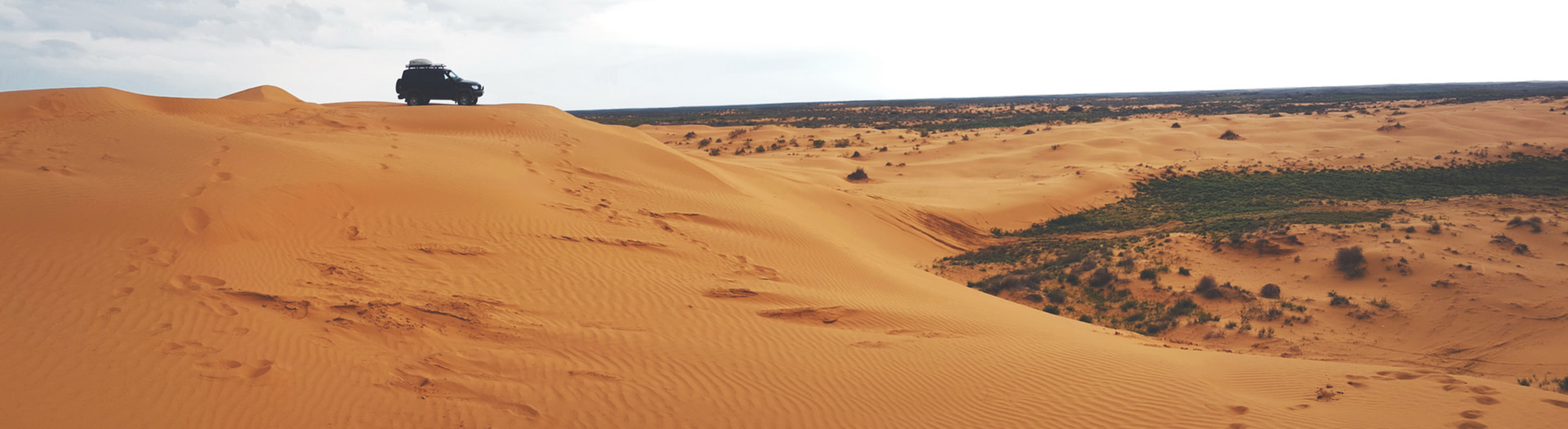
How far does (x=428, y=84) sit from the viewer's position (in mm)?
23984

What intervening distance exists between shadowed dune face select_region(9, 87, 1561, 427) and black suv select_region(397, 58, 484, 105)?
1055 centimetres

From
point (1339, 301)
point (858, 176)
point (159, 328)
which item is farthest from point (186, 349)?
point (858, 176)

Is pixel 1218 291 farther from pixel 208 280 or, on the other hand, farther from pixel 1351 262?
pixel 208 280

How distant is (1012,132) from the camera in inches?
1754

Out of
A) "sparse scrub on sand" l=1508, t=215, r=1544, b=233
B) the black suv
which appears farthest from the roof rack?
"sparse scrub on sand" l=1508, t=215, r=1544, b=233

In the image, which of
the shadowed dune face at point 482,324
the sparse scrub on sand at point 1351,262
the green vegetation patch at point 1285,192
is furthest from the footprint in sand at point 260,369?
the green vegetation patch at point 1285,192

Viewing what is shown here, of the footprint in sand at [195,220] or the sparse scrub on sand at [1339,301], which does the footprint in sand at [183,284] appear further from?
the sparse scrub on sand at [1339,301]

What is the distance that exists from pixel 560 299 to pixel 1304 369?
8.10 metres

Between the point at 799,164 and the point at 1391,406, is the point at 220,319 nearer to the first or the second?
the point at 1391,406

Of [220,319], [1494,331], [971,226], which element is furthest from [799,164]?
[220,319]

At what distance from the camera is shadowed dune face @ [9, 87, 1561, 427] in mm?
5812

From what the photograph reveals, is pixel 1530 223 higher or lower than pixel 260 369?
lower

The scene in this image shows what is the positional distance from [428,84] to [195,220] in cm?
1659

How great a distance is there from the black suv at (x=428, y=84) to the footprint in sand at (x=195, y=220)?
16.2 meters
